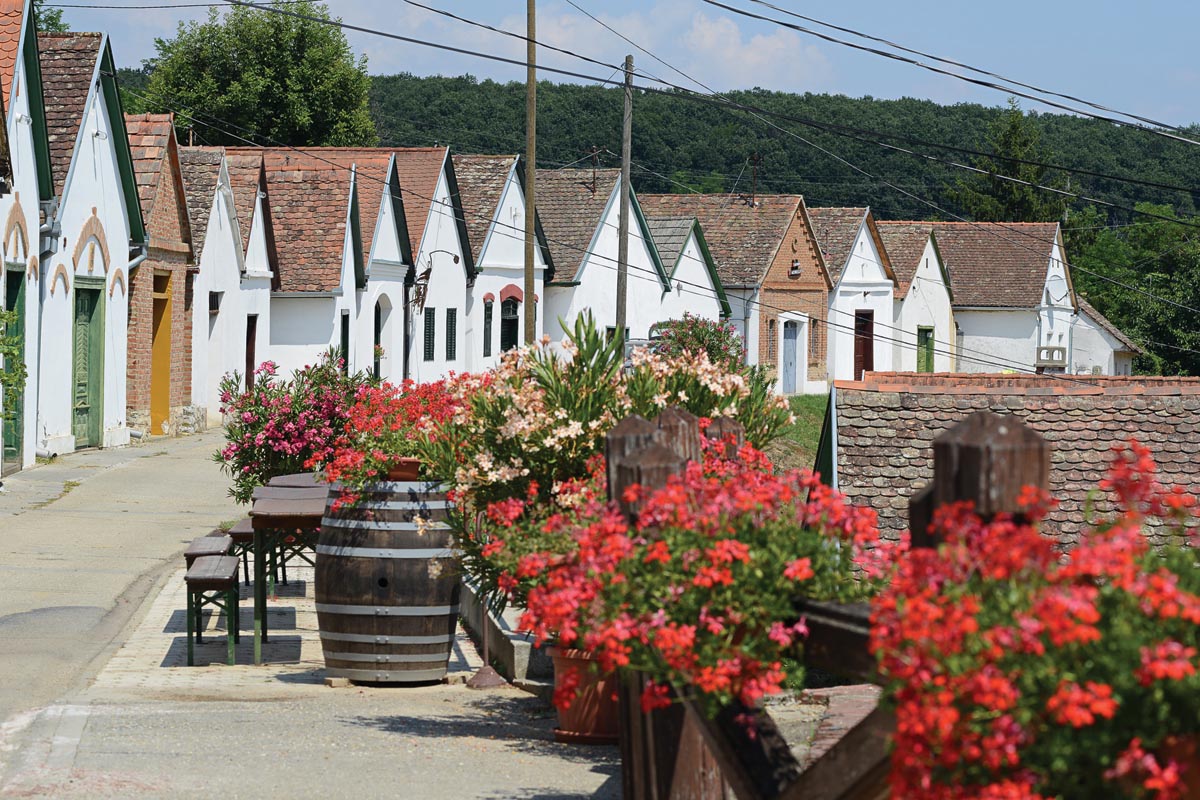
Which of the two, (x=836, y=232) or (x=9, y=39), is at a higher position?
(x=836, y=232)

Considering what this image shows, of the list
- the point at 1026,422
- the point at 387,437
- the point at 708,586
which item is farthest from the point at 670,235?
the point at 708,586

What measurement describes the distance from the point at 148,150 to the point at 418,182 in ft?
38.0

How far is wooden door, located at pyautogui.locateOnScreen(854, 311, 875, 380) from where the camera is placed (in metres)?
54.3

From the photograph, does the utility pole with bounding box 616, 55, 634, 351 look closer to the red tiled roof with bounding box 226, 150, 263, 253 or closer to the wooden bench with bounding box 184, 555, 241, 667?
the red tiled roof with bounding box 226, 150, 263, 253

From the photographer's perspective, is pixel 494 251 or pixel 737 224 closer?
pixel 494 251

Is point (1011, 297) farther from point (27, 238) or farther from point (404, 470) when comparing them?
point (404, 470)

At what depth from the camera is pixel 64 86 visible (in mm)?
21547

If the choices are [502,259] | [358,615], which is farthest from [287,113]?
[358,615]

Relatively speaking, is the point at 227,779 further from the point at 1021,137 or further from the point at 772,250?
the point at 1021,137

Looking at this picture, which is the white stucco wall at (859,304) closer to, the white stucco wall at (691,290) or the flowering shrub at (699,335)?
the white stucco wall at (691,290)

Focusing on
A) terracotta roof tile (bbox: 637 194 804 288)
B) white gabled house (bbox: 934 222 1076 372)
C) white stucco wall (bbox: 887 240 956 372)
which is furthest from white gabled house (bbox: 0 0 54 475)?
white gabled house (bbox: 934 222 1076 372)

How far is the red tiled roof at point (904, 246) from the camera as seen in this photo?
187 ft

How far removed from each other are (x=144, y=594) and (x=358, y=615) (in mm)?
4332

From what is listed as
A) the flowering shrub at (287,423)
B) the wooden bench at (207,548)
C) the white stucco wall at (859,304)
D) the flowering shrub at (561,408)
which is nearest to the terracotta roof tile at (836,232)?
the white stucco wall at (859,304)
